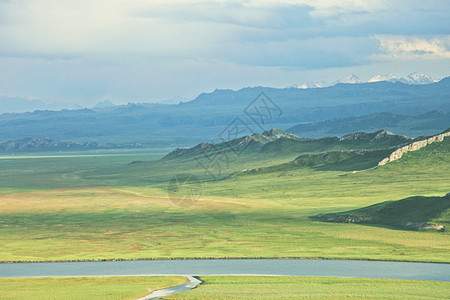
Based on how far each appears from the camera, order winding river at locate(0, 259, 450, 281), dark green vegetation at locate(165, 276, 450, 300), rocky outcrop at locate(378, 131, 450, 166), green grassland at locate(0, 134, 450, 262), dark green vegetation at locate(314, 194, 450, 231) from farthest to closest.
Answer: rocky outcrop at locate(378, 131, 450, 166) < dark green vegetation at locate(314, 194, 450, 231) < green grassland at locate(0, 134, 450, 262) < winding river at locate(0, 259, 450, 281) < dark green vegetation at locate(165, 276, 450, 300)

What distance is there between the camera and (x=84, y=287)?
→ 62125mm

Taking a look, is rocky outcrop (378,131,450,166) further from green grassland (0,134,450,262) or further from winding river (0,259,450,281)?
winding river (0,259,450,281)

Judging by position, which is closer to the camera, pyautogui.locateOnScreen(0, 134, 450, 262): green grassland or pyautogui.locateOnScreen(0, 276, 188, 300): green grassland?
pyautogui.locateOnScreen(0, 276, 188, 300): green grassland

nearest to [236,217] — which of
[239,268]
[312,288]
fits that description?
[239,268]

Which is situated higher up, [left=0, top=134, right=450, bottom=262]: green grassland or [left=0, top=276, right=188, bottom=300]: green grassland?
[left=0, top=276, right=188, bottom=300]: green grassland

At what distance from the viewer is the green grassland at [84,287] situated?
5825 cm

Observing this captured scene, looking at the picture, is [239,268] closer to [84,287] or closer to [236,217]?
[84,287]

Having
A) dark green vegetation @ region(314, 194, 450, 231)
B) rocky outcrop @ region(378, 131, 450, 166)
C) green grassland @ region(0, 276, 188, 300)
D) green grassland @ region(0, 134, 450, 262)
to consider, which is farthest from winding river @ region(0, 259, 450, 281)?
rocky outcrop @ region(378, 131, 450, 166)

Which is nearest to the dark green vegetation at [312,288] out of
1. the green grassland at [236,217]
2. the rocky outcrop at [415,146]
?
the green grassland at [236,217]

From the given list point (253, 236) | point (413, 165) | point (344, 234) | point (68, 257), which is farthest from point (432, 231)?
point (413, 165)

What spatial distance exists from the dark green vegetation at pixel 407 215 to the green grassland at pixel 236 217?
215 cm

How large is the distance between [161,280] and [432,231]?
46701 millimetres

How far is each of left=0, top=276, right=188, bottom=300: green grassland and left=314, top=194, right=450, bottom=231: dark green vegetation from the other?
1794 inches

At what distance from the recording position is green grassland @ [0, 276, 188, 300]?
5825cm
